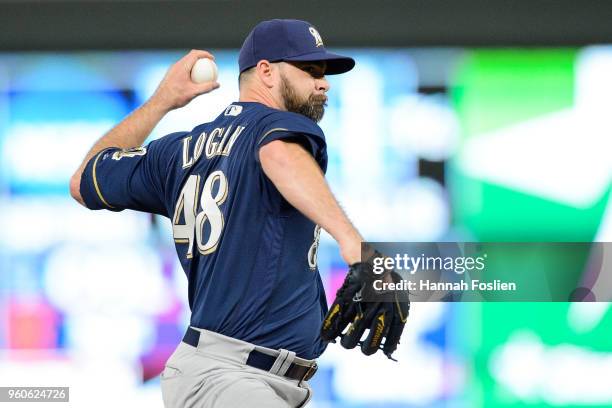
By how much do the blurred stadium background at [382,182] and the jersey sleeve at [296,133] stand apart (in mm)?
2651

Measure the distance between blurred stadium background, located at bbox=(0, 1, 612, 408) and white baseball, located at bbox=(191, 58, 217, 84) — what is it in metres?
2.21

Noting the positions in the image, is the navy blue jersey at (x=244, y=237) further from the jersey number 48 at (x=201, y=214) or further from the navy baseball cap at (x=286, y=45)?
the navy baseball cap at (x=286, y=45)

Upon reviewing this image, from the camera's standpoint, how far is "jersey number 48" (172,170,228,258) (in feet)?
7.07

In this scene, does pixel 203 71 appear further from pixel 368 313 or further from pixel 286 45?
pixel 368 313

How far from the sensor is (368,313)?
1948 millimetres

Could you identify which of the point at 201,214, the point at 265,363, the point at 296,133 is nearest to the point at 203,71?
the point at 201,214

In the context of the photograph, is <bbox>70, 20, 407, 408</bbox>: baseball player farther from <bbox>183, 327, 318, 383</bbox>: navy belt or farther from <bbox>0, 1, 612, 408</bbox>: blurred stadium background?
<bbox>0, 1, 612, 408</bbox>: blurred stadium background

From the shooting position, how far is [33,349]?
15.7 ft

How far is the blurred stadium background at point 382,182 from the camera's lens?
464 centimetres

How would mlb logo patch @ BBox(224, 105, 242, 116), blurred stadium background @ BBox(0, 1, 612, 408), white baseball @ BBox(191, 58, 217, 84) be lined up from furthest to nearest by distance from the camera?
blurred stadium background @ BBox(0, 1, 612, 408), white baseball @ BBox(191, 58, 217, 84), mlb logo patch @ BBox(224, 105, 242, 116)

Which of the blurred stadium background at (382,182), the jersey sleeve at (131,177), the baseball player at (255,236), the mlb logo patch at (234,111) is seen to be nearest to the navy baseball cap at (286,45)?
the baseball player at (255,236)

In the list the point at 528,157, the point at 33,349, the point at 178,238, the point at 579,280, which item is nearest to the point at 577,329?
the point at 579,280

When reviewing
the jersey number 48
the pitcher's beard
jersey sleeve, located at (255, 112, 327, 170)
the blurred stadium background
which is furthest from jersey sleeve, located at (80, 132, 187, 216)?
the blurred stadium background

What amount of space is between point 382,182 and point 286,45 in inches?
96.0
